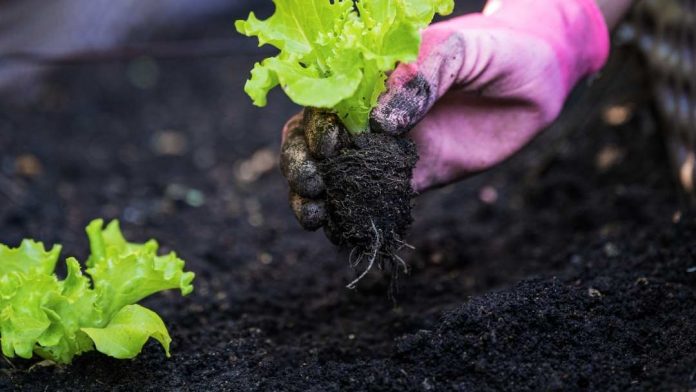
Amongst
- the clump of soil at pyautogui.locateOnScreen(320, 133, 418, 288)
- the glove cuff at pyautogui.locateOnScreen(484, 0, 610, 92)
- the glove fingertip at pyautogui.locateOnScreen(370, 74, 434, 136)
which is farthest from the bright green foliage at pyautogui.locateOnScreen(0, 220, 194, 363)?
the glove cuff at pyautogui.locateOnScreen(484, 0, 610, 92)

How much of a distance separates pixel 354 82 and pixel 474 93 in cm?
73

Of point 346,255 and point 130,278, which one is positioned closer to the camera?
point 130,278

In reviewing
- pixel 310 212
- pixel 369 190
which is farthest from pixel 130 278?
pixel 369 190

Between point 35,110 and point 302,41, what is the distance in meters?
3.69

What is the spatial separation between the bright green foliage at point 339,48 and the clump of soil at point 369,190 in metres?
0.08

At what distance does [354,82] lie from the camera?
185 cm

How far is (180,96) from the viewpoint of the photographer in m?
5.62

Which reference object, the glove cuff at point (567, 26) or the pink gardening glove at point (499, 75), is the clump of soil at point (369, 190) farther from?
the glove cuff at point (567, 26)

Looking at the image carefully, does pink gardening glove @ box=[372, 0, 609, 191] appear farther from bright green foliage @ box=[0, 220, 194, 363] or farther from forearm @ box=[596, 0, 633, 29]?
bright green foliage @ box=[0, 220, 194, 363]

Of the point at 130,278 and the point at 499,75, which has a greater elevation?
the point at 499,75

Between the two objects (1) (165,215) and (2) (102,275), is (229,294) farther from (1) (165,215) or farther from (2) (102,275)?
(1) (165,215)

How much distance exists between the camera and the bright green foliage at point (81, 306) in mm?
1926

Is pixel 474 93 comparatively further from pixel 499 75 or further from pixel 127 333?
pixel 127 333

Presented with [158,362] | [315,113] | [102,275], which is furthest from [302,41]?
[158,362]
